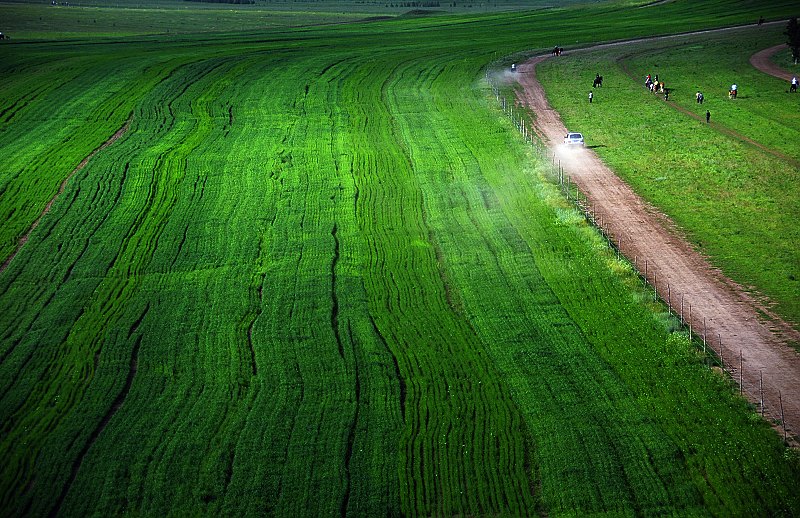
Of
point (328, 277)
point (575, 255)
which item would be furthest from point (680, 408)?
point (328, 277)

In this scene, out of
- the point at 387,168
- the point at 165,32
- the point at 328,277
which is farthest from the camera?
the point at 165,32

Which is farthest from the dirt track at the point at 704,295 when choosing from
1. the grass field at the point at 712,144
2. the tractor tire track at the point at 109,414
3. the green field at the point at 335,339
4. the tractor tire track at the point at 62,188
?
the tractor tire track at the point at 62,188

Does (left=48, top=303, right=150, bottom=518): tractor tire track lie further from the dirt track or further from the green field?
the dirt track

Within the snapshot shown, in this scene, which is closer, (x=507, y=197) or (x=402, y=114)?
(x=507, y=197)

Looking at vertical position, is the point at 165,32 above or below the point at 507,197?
below

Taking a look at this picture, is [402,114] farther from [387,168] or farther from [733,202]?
[733,202]
